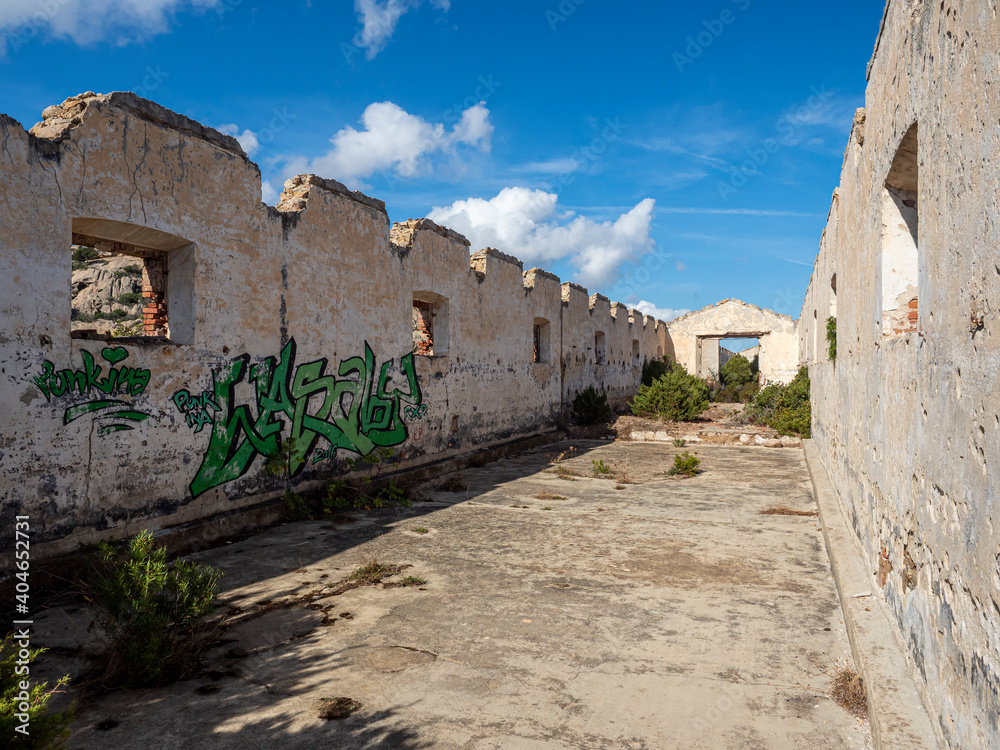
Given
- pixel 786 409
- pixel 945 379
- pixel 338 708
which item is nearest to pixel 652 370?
pixel 786 409

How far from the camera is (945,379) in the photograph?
2600mm

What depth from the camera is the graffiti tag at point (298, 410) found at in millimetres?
6250

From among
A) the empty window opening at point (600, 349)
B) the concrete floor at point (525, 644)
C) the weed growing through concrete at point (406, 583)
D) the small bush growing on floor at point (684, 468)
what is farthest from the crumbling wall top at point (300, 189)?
the empty window opening at point (600, 349)

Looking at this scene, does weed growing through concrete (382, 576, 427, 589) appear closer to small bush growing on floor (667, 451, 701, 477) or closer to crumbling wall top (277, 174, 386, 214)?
crumbling wall top (277, 174, 386, 214)

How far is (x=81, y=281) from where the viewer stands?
3294 cm

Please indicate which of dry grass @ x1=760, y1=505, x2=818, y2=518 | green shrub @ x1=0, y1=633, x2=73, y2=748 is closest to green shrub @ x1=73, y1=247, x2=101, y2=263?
dry grass @ x1=760, y1=505, x2=818, y2=518

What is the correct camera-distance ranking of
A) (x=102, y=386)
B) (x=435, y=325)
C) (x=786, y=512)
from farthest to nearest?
1. (x=435, y=325)
2. (x=786, y=512)
3. (x=102, y=386)

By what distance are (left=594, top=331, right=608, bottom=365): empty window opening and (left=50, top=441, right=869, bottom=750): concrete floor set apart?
12604mm

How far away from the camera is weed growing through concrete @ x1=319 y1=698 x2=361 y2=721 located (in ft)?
9.68

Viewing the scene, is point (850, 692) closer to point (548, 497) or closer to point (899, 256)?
point (899, 256)

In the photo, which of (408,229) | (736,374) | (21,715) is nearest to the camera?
(21,715)

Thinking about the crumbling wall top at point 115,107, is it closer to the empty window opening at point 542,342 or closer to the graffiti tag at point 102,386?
the graffiti tag at point 102,386

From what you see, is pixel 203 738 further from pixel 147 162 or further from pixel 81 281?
pixel 81 281

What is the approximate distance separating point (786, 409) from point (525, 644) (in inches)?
518
